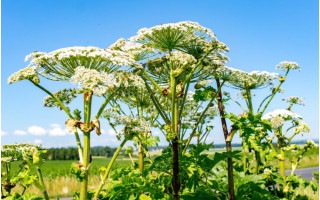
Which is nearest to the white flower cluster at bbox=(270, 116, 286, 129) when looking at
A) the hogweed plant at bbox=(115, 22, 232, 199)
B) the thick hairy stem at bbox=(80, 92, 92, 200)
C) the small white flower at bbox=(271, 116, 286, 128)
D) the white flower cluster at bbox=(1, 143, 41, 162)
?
the small white flower at bbox=(271, 116, 286, 128)

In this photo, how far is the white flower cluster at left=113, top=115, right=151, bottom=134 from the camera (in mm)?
3760

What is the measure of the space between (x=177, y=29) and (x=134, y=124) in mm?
1482

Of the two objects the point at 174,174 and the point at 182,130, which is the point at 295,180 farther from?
the point at 174,174

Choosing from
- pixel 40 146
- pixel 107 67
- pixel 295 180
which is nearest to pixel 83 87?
pixel 107 67

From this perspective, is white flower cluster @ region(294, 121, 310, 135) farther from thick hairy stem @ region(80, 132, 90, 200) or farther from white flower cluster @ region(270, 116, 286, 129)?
thick hairy stem @ region(80, 132, 90, 200)

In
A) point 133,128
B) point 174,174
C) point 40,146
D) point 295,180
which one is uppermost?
point 133,128

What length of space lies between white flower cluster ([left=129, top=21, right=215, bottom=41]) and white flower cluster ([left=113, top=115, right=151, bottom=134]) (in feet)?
3.97

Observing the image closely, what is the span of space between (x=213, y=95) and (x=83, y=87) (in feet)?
6.69

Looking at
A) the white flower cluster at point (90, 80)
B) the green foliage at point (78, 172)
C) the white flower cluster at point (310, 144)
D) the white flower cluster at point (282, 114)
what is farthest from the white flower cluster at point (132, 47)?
the white flower cluster at point (310, 144)

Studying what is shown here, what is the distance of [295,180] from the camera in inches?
250

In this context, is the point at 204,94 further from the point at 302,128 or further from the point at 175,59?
the point at 302,128

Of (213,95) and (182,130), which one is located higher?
(213,95)

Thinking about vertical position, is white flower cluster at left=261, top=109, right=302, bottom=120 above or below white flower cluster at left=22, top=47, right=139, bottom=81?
below

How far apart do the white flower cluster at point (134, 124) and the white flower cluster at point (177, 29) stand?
3.97ft
